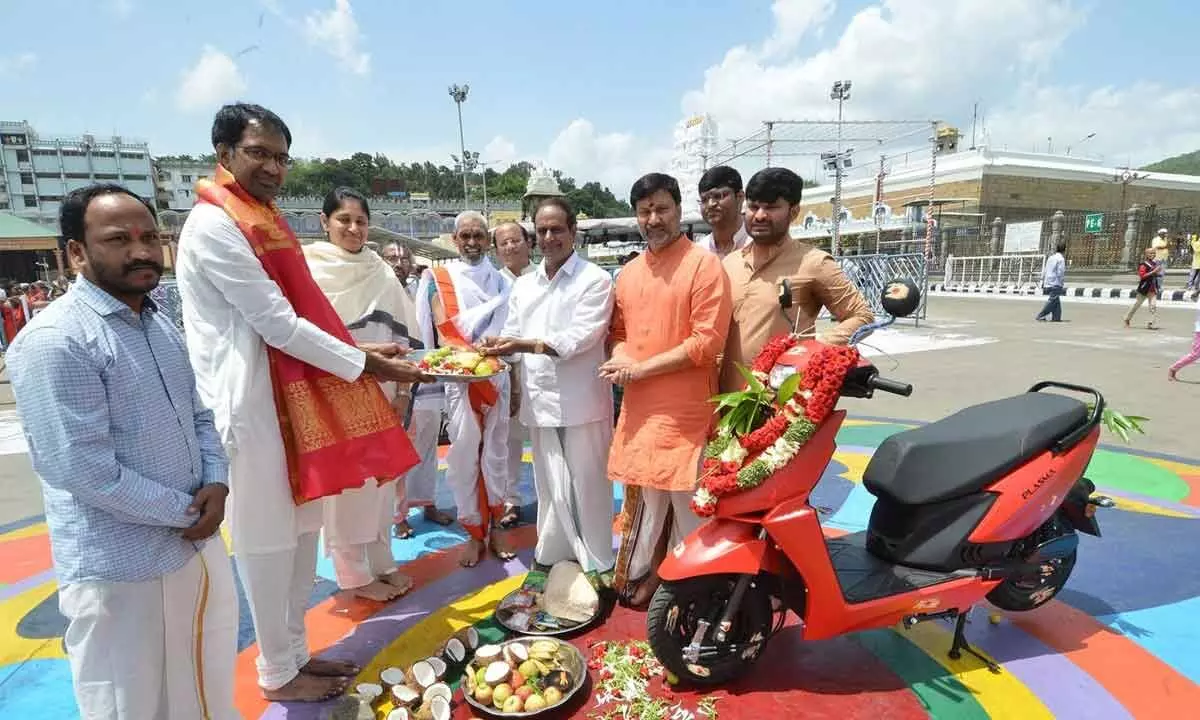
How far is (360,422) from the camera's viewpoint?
2.56 m

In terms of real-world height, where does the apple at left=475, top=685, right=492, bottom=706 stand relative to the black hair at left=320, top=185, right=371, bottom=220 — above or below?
below

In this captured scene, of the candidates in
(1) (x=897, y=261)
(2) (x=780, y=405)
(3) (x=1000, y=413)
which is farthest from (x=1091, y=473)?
(1) (x=897, y=261)

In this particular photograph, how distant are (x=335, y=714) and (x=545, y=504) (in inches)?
50.9

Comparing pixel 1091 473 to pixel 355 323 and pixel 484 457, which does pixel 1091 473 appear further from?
pixel 355 323

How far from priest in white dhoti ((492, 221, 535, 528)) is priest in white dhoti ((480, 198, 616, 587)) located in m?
0.59

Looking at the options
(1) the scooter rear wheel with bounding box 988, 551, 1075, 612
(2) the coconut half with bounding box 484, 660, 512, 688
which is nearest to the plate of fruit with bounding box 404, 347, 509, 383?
(2) the coconut half with bounding box 484, 660, 512, 688

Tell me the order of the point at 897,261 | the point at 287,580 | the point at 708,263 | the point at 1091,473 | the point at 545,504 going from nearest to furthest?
the point at 287,580 → the point at 708,263 → the point at 545,504 → the point at 1091,473 → the point at 897,261

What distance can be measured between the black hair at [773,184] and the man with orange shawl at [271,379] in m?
1.72

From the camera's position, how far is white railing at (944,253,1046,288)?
2325cm

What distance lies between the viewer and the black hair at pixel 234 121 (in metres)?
2.25

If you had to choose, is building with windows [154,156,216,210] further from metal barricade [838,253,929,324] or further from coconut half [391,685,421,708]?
coconut half [391,685,421,708]

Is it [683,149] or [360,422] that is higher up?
[683,149]

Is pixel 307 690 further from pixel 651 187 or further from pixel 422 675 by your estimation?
pixel 651 187

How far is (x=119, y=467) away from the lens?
5.24ft
